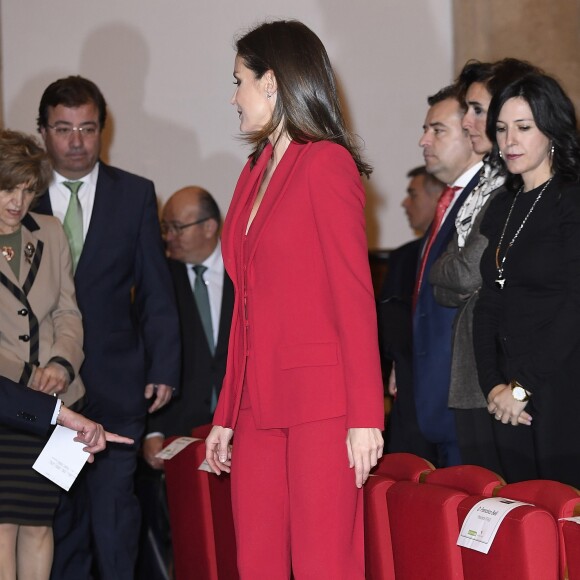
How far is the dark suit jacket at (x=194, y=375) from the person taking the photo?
510 centimetres

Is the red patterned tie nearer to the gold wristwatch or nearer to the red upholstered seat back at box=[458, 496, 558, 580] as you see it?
the gold wristwatch

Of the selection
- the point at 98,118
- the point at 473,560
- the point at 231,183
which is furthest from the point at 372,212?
the point at 473,560

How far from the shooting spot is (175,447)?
4074mm

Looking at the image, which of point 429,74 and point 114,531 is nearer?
point 114,531

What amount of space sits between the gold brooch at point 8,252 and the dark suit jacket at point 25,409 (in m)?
0.63

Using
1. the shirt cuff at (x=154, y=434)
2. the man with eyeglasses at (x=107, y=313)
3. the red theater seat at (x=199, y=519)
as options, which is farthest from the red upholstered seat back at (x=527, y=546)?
the shirt cuff at (x=154, y=434)

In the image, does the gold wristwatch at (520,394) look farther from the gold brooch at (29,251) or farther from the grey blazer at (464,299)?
the gold brooch at (29,251)

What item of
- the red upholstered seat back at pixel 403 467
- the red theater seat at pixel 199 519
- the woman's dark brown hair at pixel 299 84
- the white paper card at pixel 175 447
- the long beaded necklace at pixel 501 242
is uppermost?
the woman's dark brown hair at pixel 299 84

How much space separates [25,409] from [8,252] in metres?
0.74

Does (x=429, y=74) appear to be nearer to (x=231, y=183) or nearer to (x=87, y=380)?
(x=231, y=183)

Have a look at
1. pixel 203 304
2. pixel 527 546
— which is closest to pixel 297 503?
pixel 527 546

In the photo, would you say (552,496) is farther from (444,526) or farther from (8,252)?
(8,252)

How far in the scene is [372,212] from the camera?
6598 mm

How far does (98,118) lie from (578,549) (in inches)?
116
